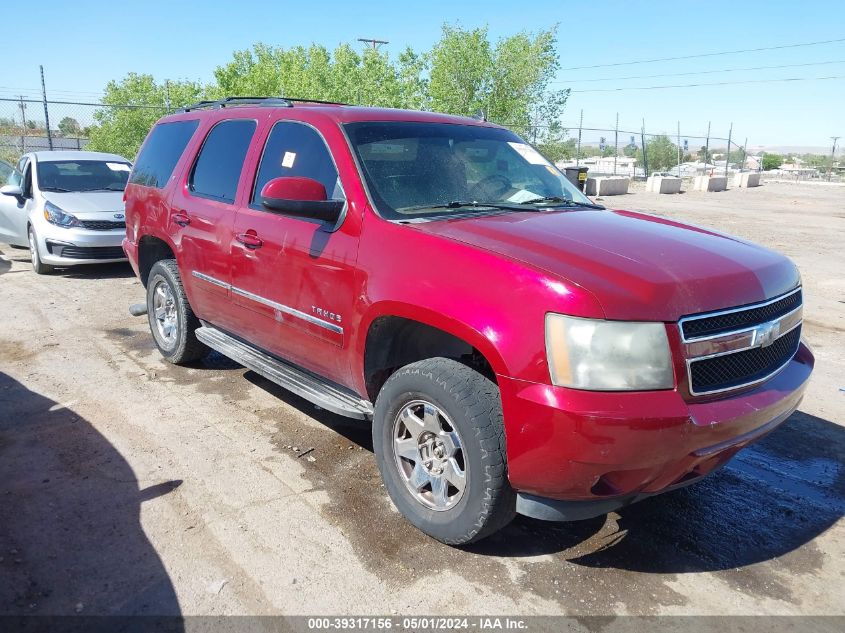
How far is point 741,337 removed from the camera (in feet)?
9.26

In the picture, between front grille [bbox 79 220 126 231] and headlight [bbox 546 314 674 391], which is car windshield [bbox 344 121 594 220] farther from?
front grille [bbox 79 220 126 231]

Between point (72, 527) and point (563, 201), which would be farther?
point (563, 201)

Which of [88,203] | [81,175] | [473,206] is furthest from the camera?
[81,175]

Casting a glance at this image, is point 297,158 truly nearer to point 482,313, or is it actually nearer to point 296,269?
point 296,269

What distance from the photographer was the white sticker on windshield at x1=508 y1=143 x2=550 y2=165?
4402 millimetres

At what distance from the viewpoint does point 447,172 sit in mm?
3855

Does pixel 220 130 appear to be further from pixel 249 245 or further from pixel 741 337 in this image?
pixel 741 337

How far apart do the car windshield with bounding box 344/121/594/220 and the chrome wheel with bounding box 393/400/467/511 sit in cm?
101

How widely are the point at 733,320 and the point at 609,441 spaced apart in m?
0.80

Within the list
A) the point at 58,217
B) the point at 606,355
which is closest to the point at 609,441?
the point at 606,355

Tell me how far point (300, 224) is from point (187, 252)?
61.0 inches

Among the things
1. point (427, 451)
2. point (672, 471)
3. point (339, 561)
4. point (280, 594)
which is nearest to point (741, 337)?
point (672, 471)

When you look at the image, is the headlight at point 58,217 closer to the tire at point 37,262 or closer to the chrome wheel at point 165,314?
the tire at point 37,262

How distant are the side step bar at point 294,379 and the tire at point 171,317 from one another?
1.21 feet
